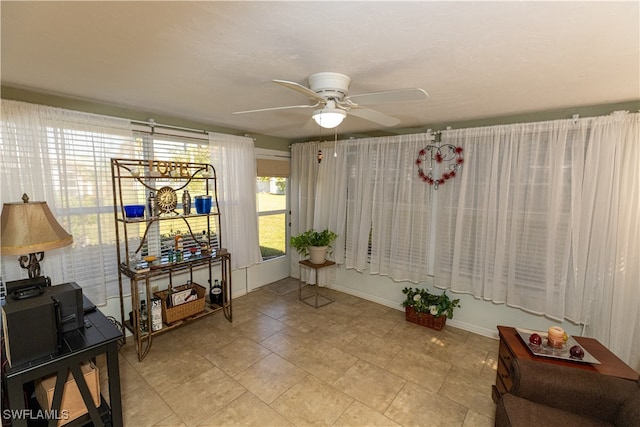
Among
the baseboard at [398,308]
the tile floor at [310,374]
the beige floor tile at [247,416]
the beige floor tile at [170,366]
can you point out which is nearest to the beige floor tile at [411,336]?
the tile floor at [310,374]

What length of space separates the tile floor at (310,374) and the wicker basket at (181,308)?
24 cm

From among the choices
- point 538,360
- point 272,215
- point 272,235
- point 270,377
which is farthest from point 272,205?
point 538,360

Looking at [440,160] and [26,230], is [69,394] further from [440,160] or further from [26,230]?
[440,160]

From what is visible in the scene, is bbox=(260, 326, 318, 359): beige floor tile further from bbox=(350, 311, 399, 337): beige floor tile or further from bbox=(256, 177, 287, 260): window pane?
bbox=(256, 177, 287, 260): window pane

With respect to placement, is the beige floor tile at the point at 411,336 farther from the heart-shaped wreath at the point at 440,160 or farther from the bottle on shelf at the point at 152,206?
the bottle on shelf at the point at 152,206

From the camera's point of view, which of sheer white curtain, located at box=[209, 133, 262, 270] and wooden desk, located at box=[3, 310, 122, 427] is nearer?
wooden desk, located at box=[3, 310, 122, 427]

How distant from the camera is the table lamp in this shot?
67.4 inches

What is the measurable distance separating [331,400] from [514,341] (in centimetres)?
140

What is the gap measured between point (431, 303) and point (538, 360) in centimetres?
148

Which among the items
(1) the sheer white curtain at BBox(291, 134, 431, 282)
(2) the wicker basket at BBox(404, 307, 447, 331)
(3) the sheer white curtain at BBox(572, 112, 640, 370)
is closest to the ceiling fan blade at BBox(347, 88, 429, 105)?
(1) the sheer white curtain at BBox(291, 134, 431, 282)

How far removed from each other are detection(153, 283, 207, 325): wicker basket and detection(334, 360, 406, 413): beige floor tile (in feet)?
5.47

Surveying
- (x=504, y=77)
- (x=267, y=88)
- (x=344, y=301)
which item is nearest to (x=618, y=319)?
(x=504, y=77)

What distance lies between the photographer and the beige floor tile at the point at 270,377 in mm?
2258

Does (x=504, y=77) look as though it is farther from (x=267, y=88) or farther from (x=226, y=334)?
(x=226, y=334)
